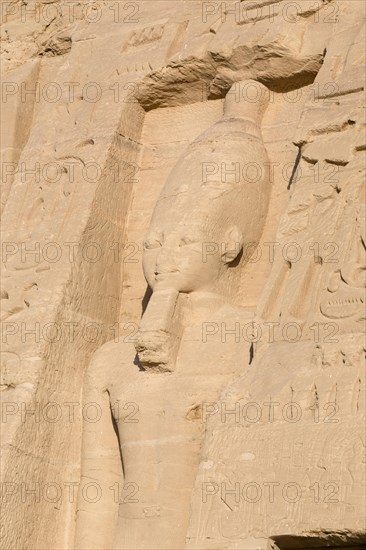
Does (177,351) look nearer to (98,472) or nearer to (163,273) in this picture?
(163,273)

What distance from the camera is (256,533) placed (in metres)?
5.53

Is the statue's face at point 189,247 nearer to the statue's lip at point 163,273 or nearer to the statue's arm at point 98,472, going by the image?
the statue's lip at point 163,273

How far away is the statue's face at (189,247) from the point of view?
6.75 m

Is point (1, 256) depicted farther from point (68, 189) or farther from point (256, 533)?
point (256, 533)

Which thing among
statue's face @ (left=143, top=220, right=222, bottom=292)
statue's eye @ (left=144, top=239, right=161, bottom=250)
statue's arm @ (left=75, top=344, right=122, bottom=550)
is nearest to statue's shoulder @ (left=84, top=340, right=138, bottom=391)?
statue's arm @ (left=75, top=344, right=122, bottom=550)

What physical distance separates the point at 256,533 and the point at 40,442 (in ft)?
5.29

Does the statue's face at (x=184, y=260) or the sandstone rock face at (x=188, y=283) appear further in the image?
the statue's face at (x=184, y=260)

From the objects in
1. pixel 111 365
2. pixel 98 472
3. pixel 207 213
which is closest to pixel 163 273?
pixel 207 213

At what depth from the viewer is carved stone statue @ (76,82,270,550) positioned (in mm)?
6359

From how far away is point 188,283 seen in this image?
675 cm

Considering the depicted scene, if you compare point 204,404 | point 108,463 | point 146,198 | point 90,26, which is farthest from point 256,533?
point 90,26

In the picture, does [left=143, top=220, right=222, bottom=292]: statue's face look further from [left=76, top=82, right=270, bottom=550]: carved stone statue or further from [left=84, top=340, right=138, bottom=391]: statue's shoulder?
[left=84, top=340, right=138, bottom=391]: statue's shoulder

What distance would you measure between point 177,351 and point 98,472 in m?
0.72

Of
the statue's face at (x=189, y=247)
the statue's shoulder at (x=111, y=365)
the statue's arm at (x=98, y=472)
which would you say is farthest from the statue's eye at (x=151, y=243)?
the statue's arm at (x=98, y=472)
